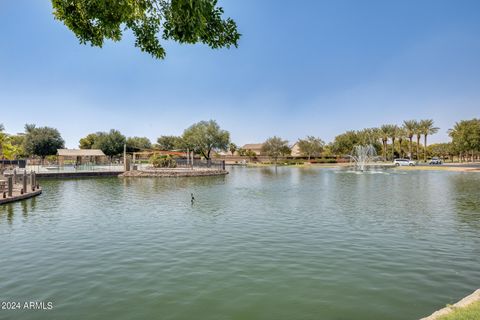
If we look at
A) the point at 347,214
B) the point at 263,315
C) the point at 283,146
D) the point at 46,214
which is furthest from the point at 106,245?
the point at 283,146

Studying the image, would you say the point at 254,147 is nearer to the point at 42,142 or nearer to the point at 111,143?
the point at 111,143

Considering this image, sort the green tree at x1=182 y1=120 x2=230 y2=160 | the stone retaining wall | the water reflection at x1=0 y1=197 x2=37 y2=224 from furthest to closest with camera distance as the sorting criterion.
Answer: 1. the green tree at x1=182 y1=120 x2=230 y2=160
2. the water reflection at x1=0 y1=197 x2=37 y2=224
3. the stone retaining wall

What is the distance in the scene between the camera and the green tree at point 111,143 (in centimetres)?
10131

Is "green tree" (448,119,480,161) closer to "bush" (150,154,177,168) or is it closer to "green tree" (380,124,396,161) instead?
"green tree" (380,124,396,161)

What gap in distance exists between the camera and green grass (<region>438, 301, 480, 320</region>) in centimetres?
595

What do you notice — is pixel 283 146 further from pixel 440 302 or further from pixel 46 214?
pixel 440 302

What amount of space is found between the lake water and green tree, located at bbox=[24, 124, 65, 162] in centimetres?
7863

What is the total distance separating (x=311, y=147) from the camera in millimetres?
126312

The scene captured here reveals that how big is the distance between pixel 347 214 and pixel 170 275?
12930 millimetres

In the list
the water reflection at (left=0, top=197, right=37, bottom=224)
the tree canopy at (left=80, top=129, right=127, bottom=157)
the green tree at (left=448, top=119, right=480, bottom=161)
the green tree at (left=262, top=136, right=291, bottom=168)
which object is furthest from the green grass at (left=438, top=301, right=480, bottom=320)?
the green tree at (left=262, top=136, right=291, bottom=168)

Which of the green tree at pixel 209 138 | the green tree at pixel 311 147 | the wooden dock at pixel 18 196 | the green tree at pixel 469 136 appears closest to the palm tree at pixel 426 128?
the green tree at pixel 469 136

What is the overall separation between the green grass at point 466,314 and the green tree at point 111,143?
105 meters

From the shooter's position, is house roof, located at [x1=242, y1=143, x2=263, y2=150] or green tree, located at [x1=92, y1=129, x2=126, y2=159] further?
house roof, located at [x1=242, y1=143, x2=263, y2=150]

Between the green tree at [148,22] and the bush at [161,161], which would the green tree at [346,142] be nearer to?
the bush at [161,161]
